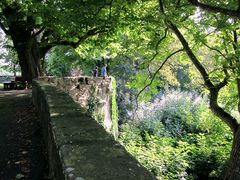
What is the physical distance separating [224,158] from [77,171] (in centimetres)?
990

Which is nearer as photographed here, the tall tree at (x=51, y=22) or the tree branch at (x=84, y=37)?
the tall tree at (x=51, y=22)

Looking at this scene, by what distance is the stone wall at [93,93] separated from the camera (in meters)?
11.3

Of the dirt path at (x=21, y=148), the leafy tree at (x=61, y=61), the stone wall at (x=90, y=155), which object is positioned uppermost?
the leafy tree at (x=61, y=61)

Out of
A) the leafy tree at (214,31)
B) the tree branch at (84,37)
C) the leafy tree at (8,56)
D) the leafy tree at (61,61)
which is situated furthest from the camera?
the leafy tree at (8,56)

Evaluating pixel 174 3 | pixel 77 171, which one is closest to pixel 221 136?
pixel 174 3

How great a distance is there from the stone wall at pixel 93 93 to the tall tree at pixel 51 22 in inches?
73.5

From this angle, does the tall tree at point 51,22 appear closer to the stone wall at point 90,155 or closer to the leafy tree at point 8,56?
the stone wall at point 90,155

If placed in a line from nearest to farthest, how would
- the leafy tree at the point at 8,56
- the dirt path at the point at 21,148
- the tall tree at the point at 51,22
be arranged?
the dirt path at the point at 21,148, the tall tree at the point at 51,22, the leafy tree at the point at 8,56

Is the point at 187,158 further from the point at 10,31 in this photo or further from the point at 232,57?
the point at 10,31

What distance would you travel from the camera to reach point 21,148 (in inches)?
189

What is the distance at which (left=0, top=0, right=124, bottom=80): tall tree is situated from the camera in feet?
27.4

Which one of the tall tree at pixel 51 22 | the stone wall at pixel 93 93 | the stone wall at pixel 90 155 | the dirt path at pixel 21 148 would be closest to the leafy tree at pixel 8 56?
the tall tree at pixel 51 22

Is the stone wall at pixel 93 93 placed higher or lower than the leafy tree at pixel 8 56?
lower

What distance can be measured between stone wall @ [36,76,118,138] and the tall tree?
73.5 inches
